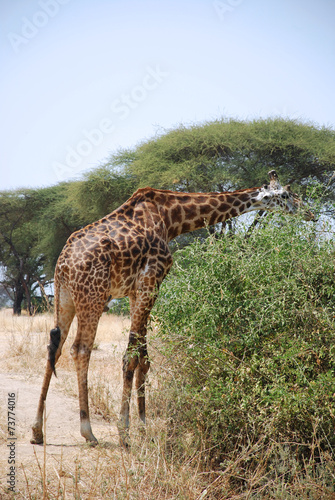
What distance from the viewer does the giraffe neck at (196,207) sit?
5.54m

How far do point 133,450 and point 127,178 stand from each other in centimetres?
1510

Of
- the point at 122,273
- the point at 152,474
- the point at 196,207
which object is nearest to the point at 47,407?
the point at 122,273

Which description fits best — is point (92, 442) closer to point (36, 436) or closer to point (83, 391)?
point (83, 391)

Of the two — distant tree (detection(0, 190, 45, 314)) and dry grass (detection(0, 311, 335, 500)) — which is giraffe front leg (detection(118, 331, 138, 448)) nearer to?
dry grass (detection(0, 311, 335, 500))

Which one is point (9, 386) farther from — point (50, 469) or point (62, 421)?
point (50, 469)

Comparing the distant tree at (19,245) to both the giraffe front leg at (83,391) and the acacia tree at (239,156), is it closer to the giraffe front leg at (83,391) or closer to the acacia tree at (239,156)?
the acacia tree at (239,156)

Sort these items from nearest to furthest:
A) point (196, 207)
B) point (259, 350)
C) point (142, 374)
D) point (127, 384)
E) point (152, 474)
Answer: point (152, 474) → point (259, 350) → point (127, 384) → point (142, 374) → point (196, 207)

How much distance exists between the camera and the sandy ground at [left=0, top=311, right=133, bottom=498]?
4.02m

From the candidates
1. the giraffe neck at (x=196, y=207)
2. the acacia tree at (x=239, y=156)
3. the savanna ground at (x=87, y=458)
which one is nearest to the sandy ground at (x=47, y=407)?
the savanna ground at (x=87, y=458)

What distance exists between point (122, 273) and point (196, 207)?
122 centimetres

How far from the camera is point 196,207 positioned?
5605 mm

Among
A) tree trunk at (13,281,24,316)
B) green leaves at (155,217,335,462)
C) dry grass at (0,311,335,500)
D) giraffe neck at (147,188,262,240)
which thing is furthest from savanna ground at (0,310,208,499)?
tree trunk at (13,281,24,316)

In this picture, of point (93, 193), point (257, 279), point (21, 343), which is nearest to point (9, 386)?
point (21, 343)

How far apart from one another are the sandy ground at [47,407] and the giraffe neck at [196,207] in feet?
4.42
